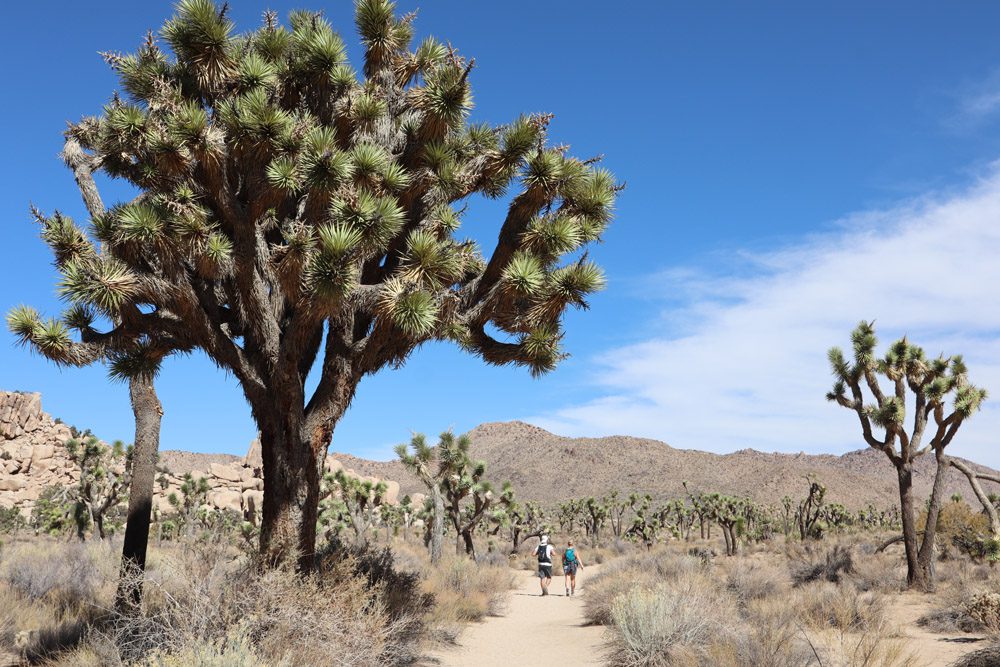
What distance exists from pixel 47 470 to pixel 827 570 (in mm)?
55700

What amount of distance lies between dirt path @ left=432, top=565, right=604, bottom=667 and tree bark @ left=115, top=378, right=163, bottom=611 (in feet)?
13.8

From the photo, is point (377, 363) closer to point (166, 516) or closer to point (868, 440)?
point (868, 440)

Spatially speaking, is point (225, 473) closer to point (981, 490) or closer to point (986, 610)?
point (981, 490)

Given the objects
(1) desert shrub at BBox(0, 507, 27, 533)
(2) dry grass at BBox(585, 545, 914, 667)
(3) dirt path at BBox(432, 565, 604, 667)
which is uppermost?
(1) desert shrub at BBox(0, 507, 27, 533)

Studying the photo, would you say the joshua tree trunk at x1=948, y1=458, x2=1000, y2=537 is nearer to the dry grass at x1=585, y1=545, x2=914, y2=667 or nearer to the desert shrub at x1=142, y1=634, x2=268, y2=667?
the dry grass at x1=585, y1=545, x2=914, y2=667

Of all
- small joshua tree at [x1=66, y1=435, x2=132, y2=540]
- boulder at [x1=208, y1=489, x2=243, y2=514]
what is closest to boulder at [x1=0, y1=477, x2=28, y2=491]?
boulder at [x1=208, y1=489, x2=243, y2=514]

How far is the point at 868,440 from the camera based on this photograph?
16766mm

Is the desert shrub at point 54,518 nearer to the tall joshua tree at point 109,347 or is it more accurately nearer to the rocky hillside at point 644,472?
the tall joshua tree at point 109,347

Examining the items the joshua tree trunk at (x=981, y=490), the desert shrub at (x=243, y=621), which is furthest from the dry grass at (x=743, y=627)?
the joshua tree trunk at (x=981, y=490)

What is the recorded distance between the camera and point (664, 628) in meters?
8.56

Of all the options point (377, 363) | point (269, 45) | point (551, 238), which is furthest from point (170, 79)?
point (551, 238)

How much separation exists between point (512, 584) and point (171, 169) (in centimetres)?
1686

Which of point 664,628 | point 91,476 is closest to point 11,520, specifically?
point 91,476

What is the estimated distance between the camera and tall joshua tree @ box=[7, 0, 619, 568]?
7496mm
